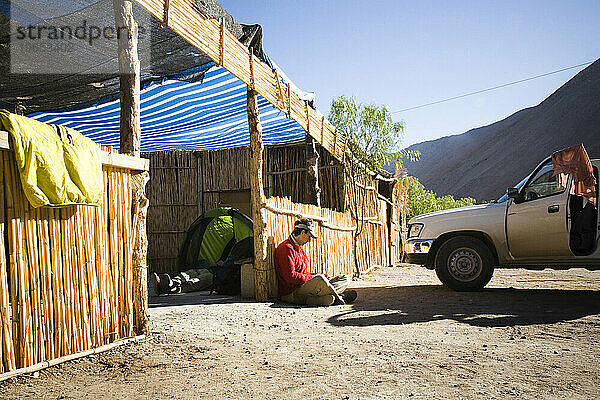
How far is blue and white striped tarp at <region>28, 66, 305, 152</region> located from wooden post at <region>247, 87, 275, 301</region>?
1.84 feet

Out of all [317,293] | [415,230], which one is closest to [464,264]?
[415,230]

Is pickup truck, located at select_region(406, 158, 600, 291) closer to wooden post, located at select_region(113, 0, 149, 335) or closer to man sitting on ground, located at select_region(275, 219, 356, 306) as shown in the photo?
man sitting on ground, located at select_region(275, 219, 356, 306)

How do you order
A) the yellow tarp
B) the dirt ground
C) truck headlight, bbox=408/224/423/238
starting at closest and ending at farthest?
the dirt ground
the yellow tarp
truck headlight, bbox=408/224/423/238

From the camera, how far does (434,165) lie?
75.8m

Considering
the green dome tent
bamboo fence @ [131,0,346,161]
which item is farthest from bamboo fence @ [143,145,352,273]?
bamboo fence @ [131,0,346,161]

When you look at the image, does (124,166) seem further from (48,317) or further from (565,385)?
(565,385)

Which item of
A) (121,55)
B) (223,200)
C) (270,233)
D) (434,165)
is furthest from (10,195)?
(434,165)

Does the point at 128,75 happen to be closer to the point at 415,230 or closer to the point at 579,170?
the point at 415,230

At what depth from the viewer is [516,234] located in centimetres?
794

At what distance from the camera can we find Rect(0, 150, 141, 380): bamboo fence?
3.56 m

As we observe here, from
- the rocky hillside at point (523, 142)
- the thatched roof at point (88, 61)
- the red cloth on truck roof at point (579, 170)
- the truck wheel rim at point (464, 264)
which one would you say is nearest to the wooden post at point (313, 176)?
the truck wheel rim at point (464, 264)

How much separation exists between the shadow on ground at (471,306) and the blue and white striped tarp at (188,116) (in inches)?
130

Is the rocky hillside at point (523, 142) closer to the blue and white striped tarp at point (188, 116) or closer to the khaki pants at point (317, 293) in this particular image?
the blue and white striped tarp at point (188, 116)

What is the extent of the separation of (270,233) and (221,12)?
9.60 ft
